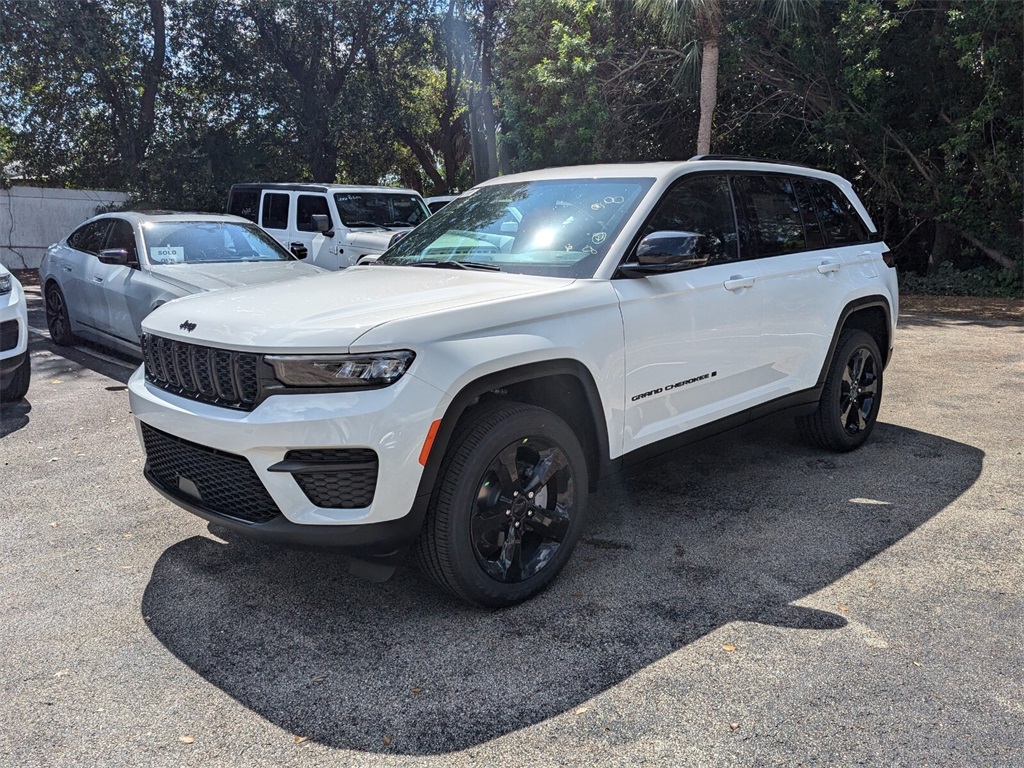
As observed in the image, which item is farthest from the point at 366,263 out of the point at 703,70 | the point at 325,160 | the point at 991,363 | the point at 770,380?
the point at 325,160

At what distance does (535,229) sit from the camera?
4223 millimetres

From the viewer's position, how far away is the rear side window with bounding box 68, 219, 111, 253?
8.91 m

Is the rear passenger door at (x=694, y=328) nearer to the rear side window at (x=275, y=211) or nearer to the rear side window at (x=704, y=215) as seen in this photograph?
the rear side window at (x=704, y=215)

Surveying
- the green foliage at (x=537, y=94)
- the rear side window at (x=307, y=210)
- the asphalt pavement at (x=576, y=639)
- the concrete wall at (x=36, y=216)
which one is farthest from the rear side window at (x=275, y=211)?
the concrete wall at (x=36, y=216)

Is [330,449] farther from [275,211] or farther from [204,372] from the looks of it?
[275,211]

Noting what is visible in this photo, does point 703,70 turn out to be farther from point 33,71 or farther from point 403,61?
point 33,71

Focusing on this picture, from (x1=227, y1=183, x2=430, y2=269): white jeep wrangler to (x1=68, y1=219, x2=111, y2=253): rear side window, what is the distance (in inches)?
123

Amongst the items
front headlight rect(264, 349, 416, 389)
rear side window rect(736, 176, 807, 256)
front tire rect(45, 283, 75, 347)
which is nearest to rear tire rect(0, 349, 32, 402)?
front tire rect(45, 283, 75, 347)

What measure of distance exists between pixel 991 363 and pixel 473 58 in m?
18.5

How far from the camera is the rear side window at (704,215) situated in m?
4.26

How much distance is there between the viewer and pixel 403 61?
22453mm

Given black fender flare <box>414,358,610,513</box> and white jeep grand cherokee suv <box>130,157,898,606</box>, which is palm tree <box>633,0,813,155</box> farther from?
black fender flare <box>414,358,610,513</box>

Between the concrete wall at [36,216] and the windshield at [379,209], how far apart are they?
11.7 meters

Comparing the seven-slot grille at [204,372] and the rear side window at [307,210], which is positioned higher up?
the rear side window at [307,210]
